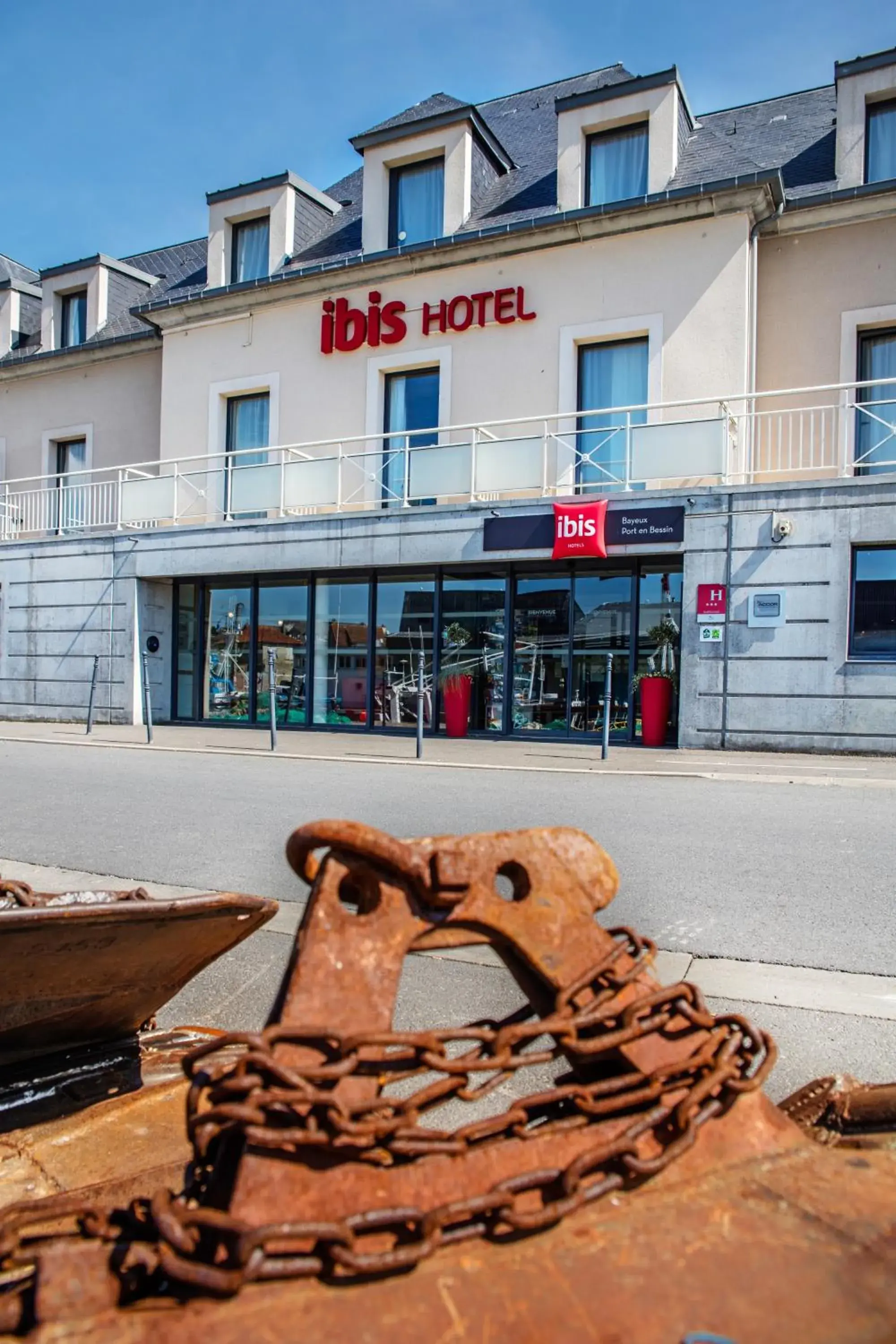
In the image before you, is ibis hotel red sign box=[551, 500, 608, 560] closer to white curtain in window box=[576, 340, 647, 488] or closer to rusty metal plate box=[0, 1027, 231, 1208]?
white curtain in window box=[576, 340, 647, 488]

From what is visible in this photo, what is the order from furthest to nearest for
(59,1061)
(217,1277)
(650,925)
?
1. (650,925)
2. (59,1061)
3. (217,1277)

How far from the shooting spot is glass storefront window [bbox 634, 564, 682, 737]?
608 inches

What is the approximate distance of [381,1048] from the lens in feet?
4.31

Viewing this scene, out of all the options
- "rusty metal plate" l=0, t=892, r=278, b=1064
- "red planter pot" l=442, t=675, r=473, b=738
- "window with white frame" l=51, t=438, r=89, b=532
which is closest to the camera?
"rusty metal plate" l=0, t=892, r=278, b=1064

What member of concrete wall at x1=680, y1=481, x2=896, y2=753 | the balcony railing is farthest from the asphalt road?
the balcony railing

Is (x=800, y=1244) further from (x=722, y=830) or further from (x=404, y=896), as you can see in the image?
(x=722, y=830)

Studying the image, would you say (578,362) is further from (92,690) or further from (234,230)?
(92,690)

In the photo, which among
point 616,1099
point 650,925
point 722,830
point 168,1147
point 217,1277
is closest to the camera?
point 217,1277

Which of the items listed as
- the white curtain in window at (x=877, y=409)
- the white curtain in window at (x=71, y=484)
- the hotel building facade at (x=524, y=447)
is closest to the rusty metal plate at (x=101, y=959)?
the hotel building facade at (x=524, y=447)

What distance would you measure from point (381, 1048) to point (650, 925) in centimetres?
350

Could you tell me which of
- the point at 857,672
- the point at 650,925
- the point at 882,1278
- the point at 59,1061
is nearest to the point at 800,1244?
the point at 882,1278

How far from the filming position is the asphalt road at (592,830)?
467cm

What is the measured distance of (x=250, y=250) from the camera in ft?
70.3

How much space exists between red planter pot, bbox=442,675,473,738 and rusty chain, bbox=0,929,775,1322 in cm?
1508
